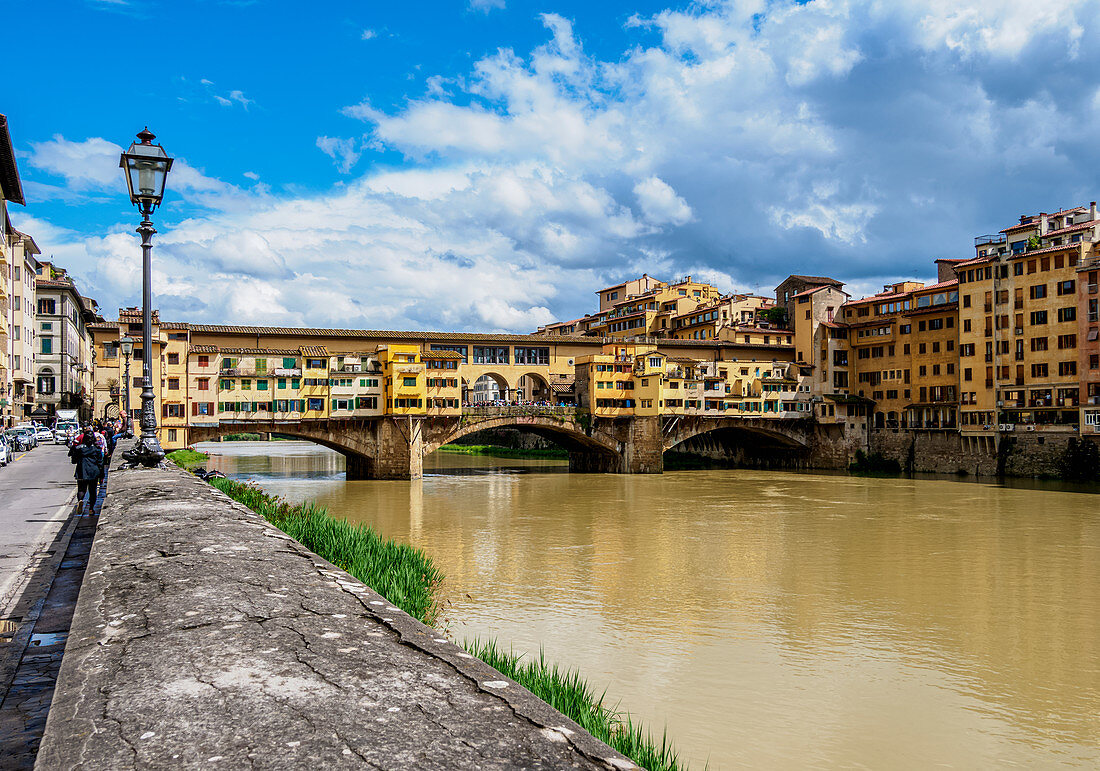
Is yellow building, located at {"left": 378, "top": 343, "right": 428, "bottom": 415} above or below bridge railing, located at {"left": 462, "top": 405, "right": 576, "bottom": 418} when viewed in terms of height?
above

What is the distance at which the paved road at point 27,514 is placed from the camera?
902 centimetres

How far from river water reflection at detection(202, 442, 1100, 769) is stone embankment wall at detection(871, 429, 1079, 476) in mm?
10438

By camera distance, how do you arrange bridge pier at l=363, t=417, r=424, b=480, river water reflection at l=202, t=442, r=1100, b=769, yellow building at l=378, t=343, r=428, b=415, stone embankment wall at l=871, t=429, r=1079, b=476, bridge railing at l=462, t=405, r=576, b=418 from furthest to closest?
1. bridge railing at l=462, t=405, r=576, b=418
2. bridge pier at l=363, t=417, r=424, b=480
3. yellow building at l=378, t=343, r=428, b=415
4. stone embankment wall at l=871, t=429, r=1079, b=476
5. river water reflection at l=202, t=442, r=1100, b=769

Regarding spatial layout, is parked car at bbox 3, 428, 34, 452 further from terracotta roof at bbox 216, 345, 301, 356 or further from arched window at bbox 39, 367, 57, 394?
arched window at bbox 39, 367, 57, 394

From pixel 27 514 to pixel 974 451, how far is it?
54.1 metres

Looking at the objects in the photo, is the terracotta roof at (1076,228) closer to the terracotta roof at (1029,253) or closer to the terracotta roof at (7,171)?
the terracotta roof at (1029,253)

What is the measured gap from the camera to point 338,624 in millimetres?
4355

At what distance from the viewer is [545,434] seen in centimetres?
6231

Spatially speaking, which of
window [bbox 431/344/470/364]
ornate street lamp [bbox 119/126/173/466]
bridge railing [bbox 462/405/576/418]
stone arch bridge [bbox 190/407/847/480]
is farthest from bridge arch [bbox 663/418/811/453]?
ornate street lamp [bbox 119/126/173/466]

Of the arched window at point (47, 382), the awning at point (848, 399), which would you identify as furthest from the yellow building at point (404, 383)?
the awning at point (848, 399)

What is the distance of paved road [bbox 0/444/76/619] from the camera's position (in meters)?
9.02

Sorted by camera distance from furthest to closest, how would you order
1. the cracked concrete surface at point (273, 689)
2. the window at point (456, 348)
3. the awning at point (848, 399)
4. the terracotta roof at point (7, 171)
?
the awning at point (848, 399)
the window at point (456, 348)
the terracotta roof at point (7, 171)
the cracked concrete surface at point (273, 689)

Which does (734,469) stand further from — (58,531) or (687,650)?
(58,531)

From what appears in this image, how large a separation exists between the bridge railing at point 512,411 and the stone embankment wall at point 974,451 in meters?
25.4
